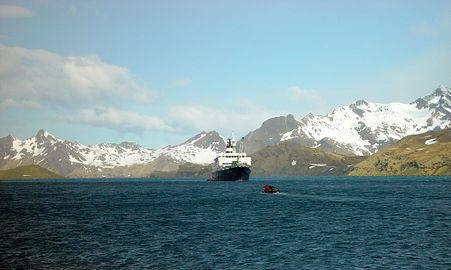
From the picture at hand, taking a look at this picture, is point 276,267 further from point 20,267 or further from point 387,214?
point 387,214

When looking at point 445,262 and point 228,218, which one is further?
point 228,218

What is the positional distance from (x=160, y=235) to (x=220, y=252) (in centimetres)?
1783

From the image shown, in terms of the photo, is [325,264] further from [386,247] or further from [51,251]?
[51,251]

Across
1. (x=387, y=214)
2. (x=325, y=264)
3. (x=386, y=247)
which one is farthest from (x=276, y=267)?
(x=387, y=214)

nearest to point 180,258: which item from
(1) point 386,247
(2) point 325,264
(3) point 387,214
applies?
(2) point 325,264

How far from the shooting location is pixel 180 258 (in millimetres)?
62219

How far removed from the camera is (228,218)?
342ft

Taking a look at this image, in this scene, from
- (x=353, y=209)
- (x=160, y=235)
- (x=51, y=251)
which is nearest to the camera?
(x=51, y=251)

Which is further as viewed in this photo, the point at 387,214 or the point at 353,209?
the point at 353,209

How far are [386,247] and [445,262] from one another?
1036cm

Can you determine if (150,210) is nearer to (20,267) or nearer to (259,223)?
(259,223)

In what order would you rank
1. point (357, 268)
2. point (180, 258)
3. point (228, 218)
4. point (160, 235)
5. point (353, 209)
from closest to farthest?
point (357, 268)
point (180, 258)
point (160, 235)
point (228, 218)
point (353, 209)

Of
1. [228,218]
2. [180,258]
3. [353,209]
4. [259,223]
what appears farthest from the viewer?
[353,209]

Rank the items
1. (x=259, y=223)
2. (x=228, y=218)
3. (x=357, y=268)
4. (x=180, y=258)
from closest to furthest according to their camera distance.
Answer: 1. (x=357, y=268)
2. (x=180, y=258)
3. (x=259, y=223)
4. (x=228, y=218)
